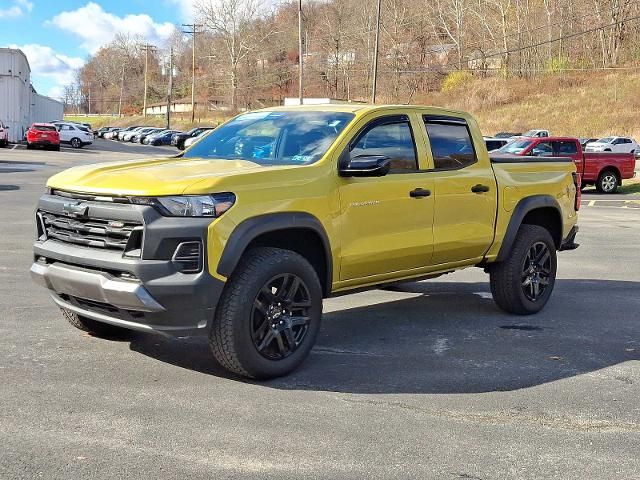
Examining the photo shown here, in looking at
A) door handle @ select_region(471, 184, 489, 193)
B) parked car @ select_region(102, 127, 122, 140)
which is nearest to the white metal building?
parked car @ select_region(102, 127, 122, 140)

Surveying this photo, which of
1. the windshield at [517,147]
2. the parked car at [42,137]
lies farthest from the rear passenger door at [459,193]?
the parked car at [42,137]

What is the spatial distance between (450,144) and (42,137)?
125 ft

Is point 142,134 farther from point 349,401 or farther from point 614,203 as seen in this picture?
point 349,401

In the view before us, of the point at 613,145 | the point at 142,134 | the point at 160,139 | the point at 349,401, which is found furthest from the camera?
the point at 142,134

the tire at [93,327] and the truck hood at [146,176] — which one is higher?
the truck hood at [146,176]

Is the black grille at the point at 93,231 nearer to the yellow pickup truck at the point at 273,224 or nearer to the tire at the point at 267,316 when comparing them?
the yellow pickup truck at the point at 273,224

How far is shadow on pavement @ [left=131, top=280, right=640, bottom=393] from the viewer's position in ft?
17.5

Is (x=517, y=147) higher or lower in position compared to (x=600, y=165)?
higher

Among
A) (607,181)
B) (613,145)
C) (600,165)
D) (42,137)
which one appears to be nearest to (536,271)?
(600,165)

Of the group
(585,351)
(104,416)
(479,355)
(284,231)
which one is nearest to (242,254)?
(284,231)

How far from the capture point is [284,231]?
5316mm

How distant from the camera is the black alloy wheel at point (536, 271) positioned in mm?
7438

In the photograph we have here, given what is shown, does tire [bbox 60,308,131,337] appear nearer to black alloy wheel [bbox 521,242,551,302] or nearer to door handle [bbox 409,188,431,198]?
door handle [bbox 409,188,431,198]

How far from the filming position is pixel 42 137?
4116 centimetres
